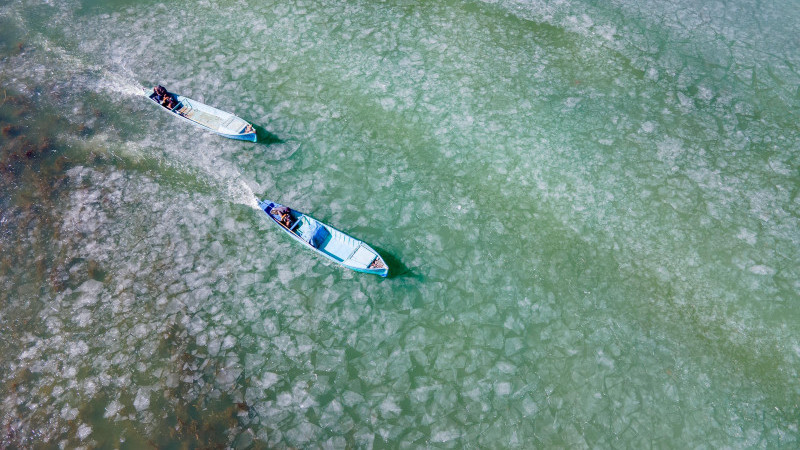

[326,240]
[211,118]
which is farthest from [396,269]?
[211,118]

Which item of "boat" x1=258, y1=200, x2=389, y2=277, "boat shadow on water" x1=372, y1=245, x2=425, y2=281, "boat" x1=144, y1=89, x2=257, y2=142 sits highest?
"boat" x1=144, y1=89, x2=257, y2=142

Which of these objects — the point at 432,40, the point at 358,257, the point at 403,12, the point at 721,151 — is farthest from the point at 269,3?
the point at 721,151

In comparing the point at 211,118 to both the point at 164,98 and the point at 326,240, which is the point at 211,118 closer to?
the point at 164,98

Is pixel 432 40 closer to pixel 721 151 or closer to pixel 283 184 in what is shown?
pixel 283 184

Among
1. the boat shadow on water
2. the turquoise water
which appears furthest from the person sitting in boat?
the boat shadow on water

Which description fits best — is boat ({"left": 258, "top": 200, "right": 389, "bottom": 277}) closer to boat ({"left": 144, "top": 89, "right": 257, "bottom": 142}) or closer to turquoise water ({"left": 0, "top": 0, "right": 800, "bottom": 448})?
turquoise water ({"left": 0, "top": 0, "right": 800, "bottom": 448})

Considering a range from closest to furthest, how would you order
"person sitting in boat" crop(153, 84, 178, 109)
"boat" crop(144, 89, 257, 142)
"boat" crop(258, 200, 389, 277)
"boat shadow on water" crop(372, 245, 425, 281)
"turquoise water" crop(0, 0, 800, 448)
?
"turquoise water" crop(0, 0, 800, 448), "boat" crop(258, 200, 389, 277), "boat shadow on water" crop(372, 245, 425, 281), "boat" crop(144, 89, 257, 142), "person sitting in boat" crop(153, 84, 178, 109)
